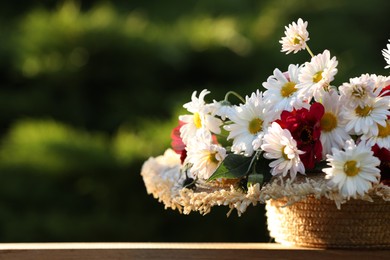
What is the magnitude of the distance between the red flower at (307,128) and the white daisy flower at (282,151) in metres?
0.02

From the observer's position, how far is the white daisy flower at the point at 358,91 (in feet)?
3.51

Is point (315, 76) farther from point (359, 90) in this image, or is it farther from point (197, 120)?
point (197, 120)

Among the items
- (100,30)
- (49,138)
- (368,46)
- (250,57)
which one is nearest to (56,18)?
(100,30)

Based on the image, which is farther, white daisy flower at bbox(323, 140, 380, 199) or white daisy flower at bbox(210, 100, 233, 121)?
white daisy flower at bbox(210, 100, 233, 121)

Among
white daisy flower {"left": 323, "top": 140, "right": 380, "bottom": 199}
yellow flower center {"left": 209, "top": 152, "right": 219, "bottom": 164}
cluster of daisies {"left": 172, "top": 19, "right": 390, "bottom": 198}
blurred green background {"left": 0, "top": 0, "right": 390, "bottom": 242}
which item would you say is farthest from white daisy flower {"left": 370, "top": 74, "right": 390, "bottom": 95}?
blurred green background {"left": 0, "top": 0, "right": 390, "bottom": 242}

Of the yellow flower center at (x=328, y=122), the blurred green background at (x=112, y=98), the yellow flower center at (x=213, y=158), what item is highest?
the blurred green background at (x=112, y=98)

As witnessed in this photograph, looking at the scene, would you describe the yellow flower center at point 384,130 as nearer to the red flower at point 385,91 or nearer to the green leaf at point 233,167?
the red flower at point 385,91

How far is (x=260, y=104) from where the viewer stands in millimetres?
1116

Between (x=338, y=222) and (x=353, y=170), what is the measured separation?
12 cm

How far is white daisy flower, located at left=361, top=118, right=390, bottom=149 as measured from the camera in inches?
41.9

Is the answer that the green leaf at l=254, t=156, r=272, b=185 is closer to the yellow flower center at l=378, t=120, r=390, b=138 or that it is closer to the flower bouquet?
the flower bouquet

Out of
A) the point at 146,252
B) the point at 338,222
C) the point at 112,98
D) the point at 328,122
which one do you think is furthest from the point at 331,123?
the point at 112,98

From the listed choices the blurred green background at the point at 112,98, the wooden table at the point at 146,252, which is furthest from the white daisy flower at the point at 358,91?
the blurred green background at the point at 112,98

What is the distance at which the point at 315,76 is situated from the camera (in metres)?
1.10
